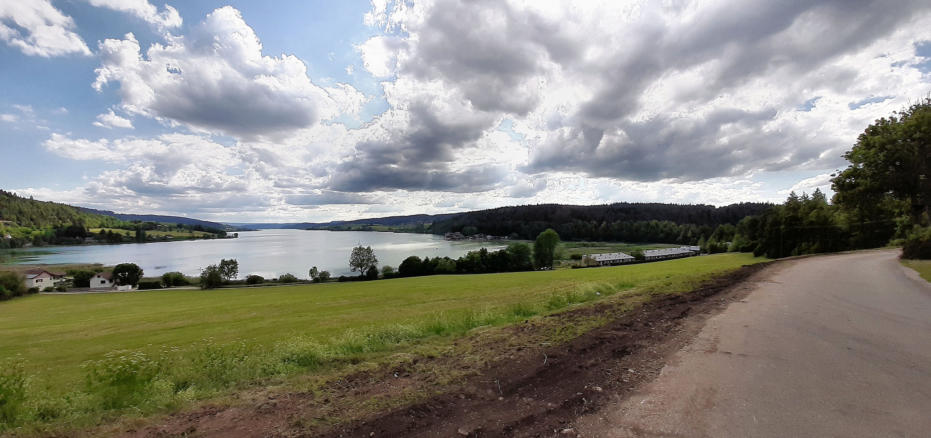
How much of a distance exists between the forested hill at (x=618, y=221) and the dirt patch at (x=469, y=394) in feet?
425

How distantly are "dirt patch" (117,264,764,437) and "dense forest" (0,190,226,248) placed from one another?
20428 centimetres

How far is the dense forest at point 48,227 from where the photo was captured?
14100 centimetres

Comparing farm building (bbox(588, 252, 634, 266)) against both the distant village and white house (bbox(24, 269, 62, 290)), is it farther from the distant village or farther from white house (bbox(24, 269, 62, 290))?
white house (bbox(24, 269, 62, 290))

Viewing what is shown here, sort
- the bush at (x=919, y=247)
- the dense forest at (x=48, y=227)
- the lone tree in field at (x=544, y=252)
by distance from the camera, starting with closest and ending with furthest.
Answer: the bush at (x=919, y=247) < the lone tree in field at (x=544, y=252) < the dense forest at (x=48, y=227)

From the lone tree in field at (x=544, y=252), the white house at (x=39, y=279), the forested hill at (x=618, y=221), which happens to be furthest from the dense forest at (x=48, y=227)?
the lone tree in field at (x=544, y=252)

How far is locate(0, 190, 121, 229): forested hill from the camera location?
14862cm

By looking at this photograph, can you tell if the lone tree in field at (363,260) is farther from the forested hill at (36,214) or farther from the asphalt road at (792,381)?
the forested hill at (36,214)

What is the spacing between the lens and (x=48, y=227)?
512 feet

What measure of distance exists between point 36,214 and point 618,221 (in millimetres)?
257832

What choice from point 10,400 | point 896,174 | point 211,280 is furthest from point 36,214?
point 896,174

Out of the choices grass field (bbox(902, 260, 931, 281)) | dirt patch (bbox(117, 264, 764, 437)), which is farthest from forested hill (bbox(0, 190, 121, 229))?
grass field (bbox(902, 260, 931, 281))

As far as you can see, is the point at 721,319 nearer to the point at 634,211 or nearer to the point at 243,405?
the point at 243,405

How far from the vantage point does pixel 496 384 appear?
5.16 metres

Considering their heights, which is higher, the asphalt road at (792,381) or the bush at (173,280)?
the asphalt road at (792,381)
